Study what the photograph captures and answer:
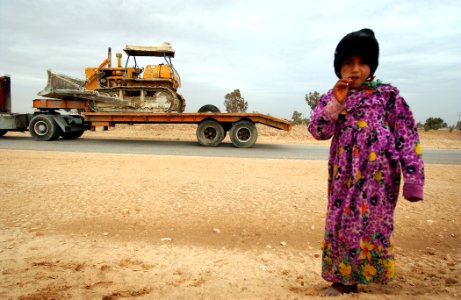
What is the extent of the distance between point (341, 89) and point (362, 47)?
29cm

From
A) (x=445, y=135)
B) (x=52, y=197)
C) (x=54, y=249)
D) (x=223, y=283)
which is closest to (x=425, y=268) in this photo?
(x=223, y=283)

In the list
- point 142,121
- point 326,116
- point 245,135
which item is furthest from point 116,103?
point 326,116

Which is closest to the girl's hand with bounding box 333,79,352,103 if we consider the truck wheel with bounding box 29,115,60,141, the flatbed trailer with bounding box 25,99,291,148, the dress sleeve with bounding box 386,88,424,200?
the dress sleeve with bounding box 386,88,424,200

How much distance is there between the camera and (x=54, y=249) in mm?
2969

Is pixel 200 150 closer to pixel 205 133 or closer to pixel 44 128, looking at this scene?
pixel 205 133

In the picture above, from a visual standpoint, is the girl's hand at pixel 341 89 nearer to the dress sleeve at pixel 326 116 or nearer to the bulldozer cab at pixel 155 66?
the dress sleeve at pixel 326 116

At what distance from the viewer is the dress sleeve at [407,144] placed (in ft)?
5.95

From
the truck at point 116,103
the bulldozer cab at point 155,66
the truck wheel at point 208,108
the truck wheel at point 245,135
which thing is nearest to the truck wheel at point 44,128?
the truck at point 116,103

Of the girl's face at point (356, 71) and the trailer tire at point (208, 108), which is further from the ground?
the trailer tire at point (208, 108)

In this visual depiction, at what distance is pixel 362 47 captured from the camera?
1.90 m

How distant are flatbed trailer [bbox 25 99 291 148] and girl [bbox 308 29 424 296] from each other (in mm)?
9196

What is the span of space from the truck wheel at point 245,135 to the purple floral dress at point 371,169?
30.2 feet

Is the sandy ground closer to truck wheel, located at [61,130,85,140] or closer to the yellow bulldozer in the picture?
the yellow bulldozer

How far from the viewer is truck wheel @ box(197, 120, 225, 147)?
11.5 meters
